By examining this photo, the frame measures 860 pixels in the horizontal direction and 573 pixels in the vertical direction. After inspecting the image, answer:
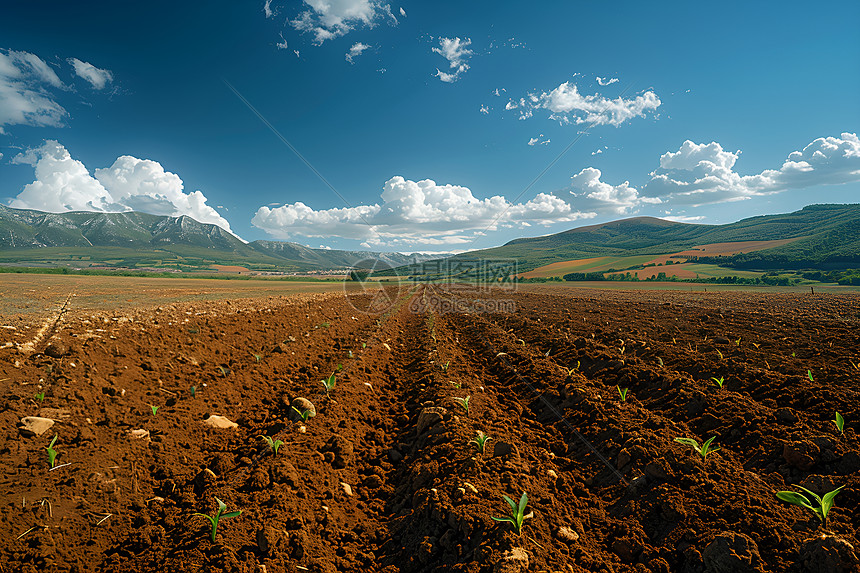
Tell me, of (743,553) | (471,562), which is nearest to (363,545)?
(471,562)

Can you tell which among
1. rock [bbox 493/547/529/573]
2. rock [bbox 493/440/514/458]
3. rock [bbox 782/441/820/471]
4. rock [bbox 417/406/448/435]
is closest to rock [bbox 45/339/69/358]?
rock [bbox 417/406/448/435]

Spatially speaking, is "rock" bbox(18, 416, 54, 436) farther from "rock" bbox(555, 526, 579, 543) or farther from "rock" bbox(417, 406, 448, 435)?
"rock" bbox(555, 526, 579, 543)

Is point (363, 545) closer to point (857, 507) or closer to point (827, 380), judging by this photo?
point (857, 507)

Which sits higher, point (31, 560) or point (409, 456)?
point (31, 560)

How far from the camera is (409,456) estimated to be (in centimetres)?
465

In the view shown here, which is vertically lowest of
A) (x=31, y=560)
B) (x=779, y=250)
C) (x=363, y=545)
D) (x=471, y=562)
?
(x=363, y=545)

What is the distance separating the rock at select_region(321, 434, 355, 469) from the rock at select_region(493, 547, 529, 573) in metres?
2.45

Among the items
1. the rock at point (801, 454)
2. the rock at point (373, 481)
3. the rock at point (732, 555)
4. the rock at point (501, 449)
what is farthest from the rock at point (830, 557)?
the rock at point (373, 481)

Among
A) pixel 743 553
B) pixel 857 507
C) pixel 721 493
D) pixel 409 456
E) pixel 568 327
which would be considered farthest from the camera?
pixel 568 327

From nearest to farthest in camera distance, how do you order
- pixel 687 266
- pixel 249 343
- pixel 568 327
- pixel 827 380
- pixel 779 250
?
pixel 827 380 → pixel 249 343 → pixel 568 327 → pixel 687 266 → pixel 779 250

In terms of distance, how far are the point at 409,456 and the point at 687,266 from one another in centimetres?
9791

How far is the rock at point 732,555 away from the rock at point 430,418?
10.5 ft

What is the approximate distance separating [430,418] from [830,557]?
158 inches

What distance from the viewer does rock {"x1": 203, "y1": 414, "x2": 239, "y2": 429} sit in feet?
16.7
